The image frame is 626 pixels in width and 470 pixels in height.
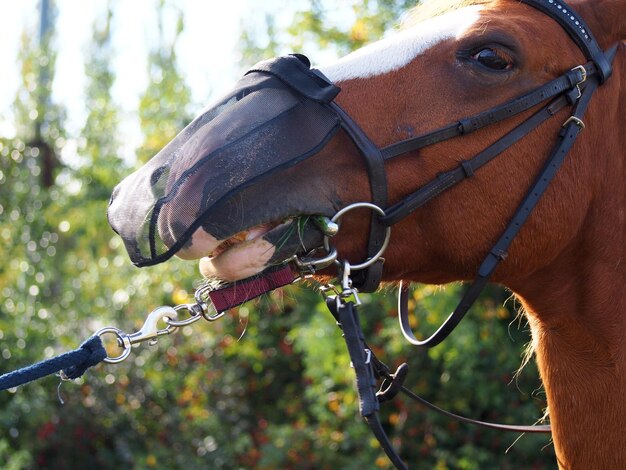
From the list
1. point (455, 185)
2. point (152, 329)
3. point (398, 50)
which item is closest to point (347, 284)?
point (455, 185)

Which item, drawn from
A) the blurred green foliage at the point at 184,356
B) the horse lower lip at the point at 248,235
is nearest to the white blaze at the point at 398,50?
the horse lower lip at the point at 248,235

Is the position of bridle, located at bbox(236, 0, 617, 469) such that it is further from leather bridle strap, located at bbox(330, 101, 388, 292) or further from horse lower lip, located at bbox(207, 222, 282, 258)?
horse lower lip, located at bbox(207, 222, 282, 258)

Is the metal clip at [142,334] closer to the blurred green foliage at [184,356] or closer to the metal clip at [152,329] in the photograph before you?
the metal clip at [152,329]

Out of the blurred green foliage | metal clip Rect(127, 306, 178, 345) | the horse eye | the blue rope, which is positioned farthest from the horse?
the blurred green foliage

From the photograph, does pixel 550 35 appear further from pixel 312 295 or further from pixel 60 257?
pixel 60 257

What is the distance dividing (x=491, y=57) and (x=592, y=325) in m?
0.80

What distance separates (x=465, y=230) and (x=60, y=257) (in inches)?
216

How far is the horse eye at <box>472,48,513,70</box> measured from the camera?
2.15 meters

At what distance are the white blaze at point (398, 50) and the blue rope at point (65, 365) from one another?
92 centimetres

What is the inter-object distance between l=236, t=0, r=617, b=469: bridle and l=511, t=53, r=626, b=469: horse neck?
117 mm

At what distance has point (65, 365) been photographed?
6.42 feet

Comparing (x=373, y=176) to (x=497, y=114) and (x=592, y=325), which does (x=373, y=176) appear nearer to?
(x=497, y=114)

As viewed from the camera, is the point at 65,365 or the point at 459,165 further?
the point at 459,165

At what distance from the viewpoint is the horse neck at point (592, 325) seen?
2225mm
